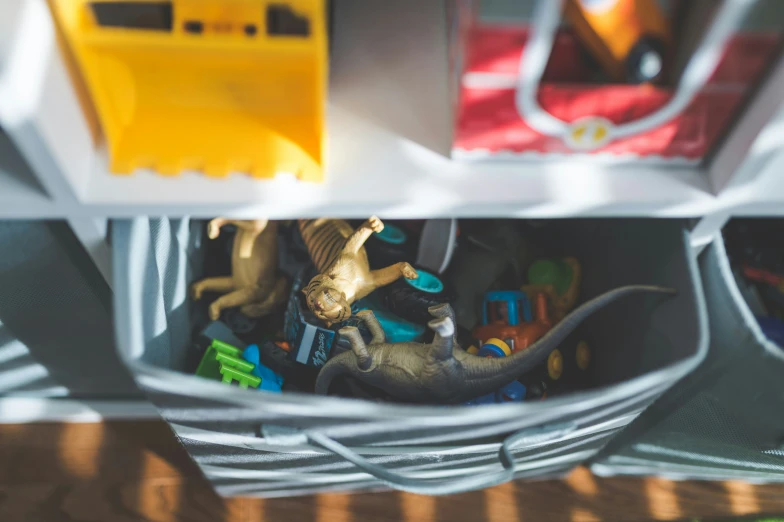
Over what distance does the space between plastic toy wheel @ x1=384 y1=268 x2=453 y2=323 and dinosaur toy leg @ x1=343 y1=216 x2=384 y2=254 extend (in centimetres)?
8

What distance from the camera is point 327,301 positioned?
708 mm

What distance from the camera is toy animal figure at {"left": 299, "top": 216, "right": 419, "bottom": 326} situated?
2.34 feet

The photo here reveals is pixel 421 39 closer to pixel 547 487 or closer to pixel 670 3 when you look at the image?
pixel 670 3

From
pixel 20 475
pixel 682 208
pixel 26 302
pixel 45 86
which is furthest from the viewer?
pixel 20 475

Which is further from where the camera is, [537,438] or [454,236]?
[454,236]

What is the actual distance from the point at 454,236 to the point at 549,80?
26cm

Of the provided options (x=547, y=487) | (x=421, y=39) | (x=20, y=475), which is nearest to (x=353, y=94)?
(x=421, y=39)

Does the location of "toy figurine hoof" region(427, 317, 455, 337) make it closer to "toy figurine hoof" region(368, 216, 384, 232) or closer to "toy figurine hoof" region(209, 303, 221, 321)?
"toy figurine hoof" region(368, 216, 384, 232)

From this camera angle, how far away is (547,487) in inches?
39.8

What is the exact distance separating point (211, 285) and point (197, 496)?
36 centimetres

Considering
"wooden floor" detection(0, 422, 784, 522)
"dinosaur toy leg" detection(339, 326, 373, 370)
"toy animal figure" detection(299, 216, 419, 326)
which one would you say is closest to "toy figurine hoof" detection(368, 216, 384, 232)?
"toy animal figure" detection(299, 216, 419, 326)

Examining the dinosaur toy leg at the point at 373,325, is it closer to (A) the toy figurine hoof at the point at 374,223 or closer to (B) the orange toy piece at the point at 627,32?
(A) the toy figurine hoof at the point at 374,223

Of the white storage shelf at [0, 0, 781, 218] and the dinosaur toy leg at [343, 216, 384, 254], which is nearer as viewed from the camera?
the white storage shelf at [0, 0, 781, 218]

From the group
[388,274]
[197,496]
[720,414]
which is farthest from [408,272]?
[197,496]
